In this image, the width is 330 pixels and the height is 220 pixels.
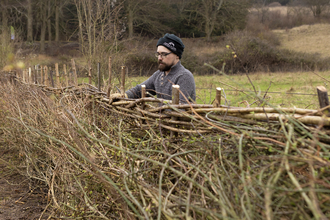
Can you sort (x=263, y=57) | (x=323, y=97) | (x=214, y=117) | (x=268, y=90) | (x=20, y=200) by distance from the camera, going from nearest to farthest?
1. (x=323, y=97)
2. (x=214, y=117)
3. (x=20, y=200)
4. (x=268, y=90)
5. (x=263, y=57)

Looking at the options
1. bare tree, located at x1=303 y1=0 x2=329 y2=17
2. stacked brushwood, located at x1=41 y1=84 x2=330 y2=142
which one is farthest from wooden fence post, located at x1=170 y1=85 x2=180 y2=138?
bare tree, located at x1=303 y1=0 x2=329 y2=17

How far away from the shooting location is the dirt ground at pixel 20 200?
2.99 m

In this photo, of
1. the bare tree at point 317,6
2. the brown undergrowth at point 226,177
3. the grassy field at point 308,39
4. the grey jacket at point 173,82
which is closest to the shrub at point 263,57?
the grassy field at point 308,39

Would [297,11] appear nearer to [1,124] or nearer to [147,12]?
[147,12]

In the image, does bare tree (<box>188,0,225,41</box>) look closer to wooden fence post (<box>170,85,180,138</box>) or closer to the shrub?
the shrub

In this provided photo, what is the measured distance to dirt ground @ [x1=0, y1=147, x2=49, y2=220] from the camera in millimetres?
2990

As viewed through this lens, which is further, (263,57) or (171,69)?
(263,57)

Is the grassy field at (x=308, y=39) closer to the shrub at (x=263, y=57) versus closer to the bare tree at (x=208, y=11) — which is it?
the shrub at (x=263, y=57)

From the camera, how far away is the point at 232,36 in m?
22.4

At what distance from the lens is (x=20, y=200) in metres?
3.32

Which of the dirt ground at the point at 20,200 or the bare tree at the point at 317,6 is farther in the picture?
the bare tree at the point at 317,6

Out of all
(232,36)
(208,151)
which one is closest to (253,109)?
(208,151)

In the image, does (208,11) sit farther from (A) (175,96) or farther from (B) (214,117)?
(B) (214,117)

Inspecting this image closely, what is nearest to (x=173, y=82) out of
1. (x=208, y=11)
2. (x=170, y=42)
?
(x=170, y=42)
